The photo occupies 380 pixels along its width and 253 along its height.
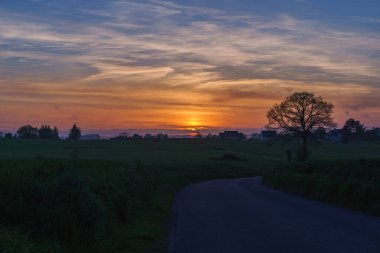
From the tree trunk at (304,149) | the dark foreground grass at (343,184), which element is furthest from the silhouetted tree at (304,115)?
the dark foreground grass at (343,184)

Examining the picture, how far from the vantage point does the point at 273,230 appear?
17016 mm

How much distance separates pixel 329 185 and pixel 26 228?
19.7 m

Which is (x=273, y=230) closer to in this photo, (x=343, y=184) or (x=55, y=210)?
(x=55, y=210)

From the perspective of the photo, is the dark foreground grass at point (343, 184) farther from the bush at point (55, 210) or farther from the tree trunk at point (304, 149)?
the tree trunk at point (304, 149)

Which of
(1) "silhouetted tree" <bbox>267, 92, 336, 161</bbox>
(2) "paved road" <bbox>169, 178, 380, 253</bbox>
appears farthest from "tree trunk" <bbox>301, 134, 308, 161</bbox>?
(2) "paved road" <bbox>169, 178, 380, 253</bbox>

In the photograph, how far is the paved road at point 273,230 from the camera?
13.9 meters

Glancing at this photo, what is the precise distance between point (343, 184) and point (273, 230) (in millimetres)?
11022

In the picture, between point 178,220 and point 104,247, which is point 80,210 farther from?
point 178,220

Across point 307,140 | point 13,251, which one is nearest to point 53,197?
point 13,251

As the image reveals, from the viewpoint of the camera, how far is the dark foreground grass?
77.6 ft

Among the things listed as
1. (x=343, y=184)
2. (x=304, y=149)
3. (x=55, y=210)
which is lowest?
(x=343, y=184)

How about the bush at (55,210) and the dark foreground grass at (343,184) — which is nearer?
the bush at (55,210)

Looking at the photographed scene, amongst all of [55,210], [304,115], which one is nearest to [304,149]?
[304,115]

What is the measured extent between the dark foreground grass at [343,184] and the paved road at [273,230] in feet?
3.25
